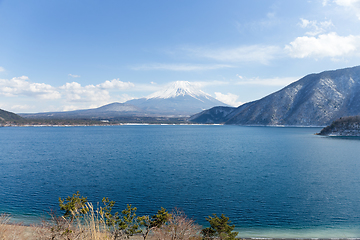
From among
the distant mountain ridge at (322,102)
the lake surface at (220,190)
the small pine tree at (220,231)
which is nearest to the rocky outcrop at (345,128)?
the distant mountain ridge at (322,102)

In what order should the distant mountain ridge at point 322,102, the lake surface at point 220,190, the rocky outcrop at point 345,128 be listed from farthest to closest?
1. the distant mountain ridge at point 322,102
2. the rocky outcrop at point 345,128
3. the lake surface at point 220,190

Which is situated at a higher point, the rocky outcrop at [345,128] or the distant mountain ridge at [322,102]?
the distant mountain ridge at [322,102]

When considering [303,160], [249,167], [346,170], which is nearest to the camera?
[346,170]

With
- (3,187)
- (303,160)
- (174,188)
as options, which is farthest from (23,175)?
(303,160)

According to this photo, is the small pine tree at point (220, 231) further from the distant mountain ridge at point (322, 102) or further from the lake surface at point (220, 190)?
the distant mountain ridge at point (322, 102)

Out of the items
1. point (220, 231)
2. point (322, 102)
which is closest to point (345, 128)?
point (322, 102)

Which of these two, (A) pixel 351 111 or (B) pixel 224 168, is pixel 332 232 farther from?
(A) pixel 351 111

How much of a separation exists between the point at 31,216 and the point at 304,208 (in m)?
21.9

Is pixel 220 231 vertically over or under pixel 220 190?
over

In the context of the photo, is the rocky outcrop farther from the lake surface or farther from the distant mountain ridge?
the lake surface

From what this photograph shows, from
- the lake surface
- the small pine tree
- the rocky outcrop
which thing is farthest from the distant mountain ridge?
the small pine tree

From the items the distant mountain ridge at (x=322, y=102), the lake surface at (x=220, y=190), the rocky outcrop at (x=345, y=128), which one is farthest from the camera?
the distant mountain ridge at (x=322, y=102)

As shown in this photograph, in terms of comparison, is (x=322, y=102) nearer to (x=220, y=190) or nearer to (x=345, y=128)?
(x=345, y=128)

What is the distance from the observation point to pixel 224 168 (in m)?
35.9
